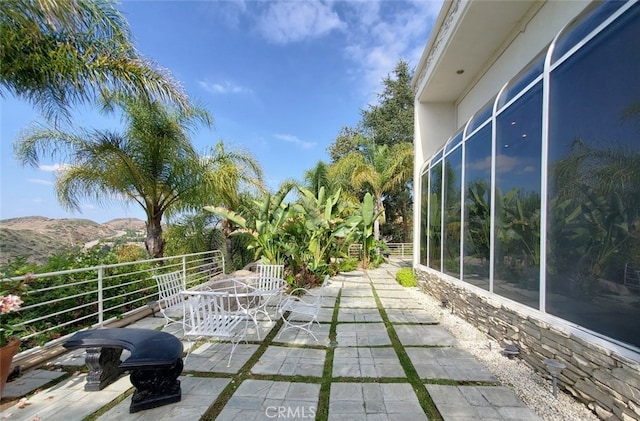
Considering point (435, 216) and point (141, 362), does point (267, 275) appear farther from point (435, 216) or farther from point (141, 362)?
point (435, 216)

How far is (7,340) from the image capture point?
9.67 ft

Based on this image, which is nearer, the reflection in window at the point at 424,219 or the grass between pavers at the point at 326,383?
the grass between pavers at the point at 326,383

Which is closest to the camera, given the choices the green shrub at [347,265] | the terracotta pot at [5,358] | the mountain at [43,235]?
the terracotta pot at [5,358]

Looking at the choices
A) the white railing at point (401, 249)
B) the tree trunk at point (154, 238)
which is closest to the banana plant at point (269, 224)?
the tree trunk at point (154, 238)

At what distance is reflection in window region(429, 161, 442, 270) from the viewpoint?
24.6 ft

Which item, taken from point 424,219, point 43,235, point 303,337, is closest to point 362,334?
point 303,337

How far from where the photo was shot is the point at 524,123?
396 centimetres

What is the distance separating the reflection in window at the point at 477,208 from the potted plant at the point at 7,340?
245 inches

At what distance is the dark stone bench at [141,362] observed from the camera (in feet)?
8.70

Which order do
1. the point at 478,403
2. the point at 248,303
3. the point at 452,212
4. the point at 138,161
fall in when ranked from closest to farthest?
the point at 478,403 → the point at 248,303 → the point at 452,212 → the point at 138,161

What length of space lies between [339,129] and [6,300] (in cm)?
2446

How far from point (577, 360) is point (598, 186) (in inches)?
68.5

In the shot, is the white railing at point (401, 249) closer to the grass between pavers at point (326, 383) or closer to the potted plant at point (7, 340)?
the grass between pavers at point (326, 383)

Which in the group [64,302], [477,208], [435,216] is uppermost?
[477,208]
